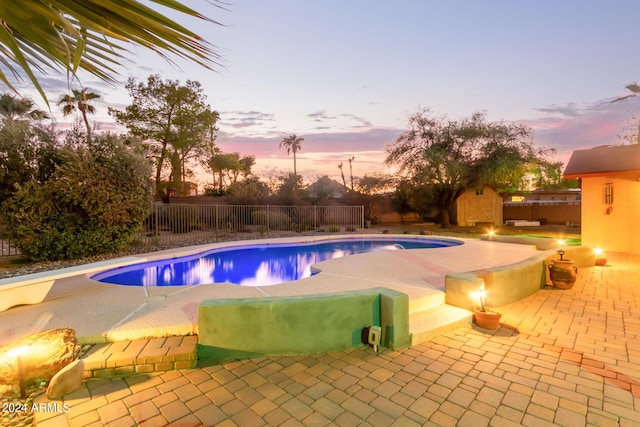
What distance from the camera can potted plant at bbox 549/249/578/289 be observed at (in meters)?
5.55

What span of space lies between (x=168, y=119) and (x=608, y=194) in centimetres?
2136

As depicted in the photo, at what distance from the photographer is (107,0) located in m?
0.82

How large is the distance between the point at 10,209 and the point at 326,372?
8957 millimetres

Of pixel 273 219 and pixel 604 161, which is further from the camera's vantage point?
pixel 273 219

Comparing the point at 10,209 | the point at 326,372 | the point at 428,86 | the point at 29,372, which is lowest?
the point at 326,372

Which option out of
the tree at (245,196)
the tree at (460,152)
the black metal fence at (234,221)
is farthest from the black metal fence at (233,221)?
the tree at (460,152)

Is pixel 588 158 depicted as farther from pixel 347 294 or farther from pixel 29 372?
pixel 29 372

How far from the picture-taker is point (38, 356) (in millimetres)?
2609

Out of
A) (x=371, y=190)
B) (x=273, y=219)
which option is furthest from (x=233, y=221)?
(x=371, y=190)

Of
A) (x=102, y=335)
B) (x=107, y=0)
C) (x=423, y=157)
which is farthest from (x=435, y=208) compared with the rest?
(x=107, y=0)

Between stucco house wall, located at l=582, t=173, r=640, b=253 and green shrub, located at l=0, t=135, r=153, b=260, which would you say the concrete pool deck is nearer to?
green shrub, located at l=0, t=135, r=153, b=260

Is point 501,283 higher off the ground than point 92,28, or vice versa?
point 92,28

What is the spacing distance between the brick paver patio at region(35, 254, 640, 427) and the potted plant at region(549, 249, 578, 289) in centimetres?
204

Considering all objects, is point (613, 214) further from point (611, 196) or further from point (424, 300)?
point (424, 300)
